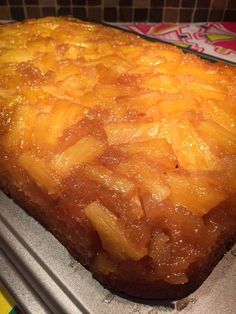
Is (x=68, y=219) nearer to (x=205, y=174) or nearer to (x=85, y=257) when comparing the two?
(x=85, y=257)

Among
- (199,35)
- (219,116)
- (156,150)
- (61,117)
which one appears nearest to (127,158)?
(156,150)

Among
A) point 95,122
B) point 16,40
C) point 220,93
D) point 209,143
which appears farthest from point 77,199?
point 16,40

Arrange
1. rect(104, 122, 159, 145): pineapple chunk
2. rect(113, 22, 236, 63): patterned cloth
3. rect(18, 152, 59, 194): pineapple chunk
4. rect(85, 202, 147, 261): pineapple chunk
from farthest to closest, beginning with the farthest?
rect(113, 22, 236, 63): patterned cloth, rect(104, 122, 159, 145): pineapple chunk, rect(18, 152, 59, 194): pineapple chunk, rect(85, 202, 147, 261): pineapple chunk

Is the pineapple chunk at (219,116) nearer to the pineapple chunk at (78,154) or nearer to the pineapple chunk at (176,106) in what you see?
the pineapple chunk at (176,106)

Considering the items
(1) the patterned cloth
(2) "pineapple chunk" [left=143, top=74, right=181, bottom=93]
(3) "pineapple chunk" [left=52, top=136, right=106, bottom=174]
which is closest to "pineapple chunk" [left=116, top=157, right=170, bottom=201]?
(3) "pineapple chunk" [left=52, top=136, right=106, bottom=174]

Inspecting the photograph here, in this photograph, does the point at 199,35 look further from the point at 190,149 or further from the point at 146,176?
the point at 146,176

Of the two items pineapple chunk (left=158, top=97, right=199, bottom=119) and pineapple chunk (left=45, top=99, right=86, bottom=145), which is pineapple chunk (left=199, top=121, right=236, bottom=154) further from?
pineapple chunk (left=45, top=99, right=86, bottom=145)

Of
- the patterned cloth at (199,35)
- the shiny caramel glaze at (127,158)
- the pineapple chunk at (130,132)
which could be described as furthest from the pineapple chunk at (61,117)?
the patterned cloth at (199,35)
